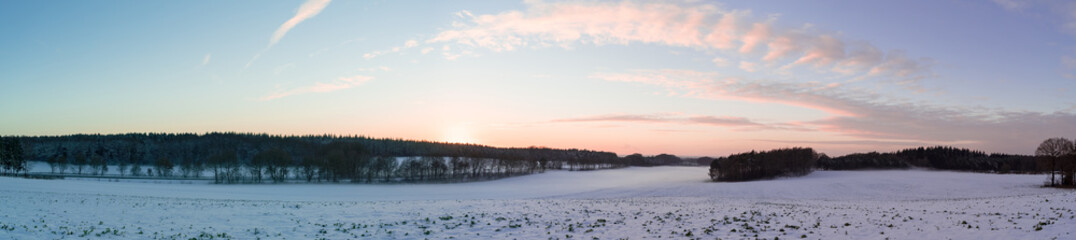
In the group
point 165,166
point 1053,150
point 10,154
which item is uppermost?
point 1053,150

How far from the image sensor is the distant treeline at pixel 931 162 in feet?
463

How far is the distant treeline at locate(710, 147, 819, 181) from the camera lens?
10694 centimetres

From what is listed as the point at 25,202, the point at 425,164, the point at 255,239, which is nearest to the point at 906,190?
the point at 255,239

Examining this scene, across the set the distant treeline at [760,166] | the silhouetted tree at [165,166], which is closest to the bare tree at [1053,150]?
the distant treeline at [760,166]

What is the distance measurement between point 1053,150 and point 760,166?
45.4m

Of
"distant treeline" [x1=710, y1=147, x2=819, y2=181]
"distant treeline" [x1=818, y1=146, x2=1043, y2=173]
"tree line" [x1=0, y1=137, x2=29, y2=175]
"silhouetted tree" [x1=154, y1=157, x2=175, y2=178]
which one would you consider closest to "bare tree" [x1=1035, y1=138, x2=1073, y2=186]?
"distant treeline" [x1=710, y1=147, x2=819, y2=181]

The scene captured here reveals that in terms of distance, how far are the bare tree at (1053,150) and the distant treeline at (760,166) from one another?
4057cm

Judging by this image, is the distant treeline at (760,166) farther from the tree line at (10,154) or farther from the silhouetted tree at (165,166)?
the tree line at (10,154)

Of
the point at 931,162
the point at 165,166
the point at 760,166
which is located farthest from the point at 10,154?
the point at 931,162

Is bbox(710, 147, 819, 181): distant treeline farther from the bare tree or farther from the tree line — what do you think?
the tree line

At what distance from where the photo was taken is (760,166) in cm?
10806

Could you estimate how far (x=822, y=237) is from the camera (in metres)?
20.0

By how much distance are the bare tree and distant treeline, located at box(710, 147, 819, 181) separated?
40573 mm

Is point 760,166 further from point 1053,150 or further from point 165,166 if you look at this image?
point 165,166
